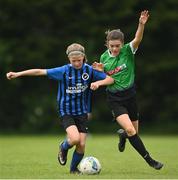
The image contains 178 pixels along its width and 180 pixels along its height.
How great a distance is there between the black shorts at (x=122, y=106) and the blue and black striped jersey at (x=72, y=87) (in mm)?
→ 553

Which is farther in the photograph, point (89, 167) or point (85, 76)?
point (85, 76)

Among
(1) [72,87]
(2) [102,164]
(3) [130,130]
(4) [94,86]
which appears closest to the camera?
(4) [94,86]

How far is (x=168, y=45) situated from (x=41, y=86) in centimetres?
562

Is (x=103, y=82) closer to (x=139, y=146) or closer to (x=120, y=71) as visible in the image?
(x=120, y=71)

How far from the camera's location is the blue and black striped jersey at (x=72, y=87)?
10.2m

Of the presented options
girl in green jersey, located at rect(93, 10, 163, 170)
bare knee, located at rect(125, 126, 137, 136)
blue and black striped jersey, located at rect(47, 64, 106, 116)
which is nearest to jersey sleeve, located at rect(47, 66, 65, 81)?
blue and black striped jersey, located at rect(47, 64, 106, 116)

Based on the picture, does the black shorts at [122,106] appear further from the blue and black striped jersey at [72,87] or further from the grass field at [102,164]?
the grass field at [102,164]

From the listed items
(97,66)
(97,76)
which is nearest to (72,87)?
(97,76)

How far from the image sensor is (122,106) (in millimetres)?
10672

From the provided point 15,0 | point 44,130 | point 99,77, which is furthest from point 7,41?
point 99,77

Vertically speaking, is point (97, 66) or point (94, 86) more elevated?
point (97, 66)

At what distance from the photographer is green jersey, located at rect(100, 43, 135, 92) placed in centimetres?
1063

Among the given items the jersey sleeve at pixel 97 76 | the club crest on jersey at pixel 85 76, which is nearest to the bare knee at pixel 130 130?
the jersey sleeve at pixel 97 76

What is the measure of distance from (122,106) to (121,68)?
554mm
